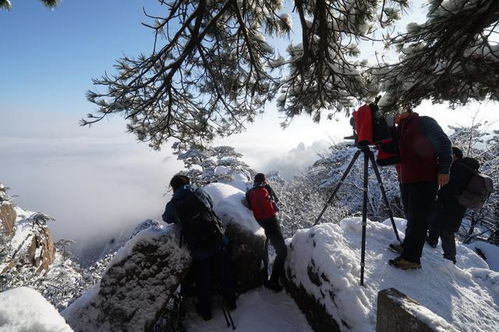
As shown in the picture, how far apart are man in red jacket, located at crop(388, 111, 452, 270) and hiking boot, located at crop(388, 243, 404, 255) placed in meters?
0.42

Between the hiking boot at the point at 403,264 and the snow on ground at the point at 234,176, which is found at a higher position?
the hiking boot at the point at 403,264

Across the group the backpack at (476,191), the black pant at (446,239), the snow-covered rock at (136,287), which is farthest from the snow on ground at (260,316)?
the backpack at (476,191)

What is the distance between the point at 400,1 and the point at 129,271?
5148 millimetres

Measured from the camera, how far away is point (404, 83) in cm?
402

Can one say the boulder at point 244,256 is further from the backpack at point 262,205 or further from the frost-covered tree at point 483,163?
the frost-covered tree at point 483,163

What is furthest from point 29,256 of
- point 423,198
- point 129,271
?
point 423,198

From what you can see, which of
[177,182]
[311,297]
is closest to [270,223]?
[311,297]

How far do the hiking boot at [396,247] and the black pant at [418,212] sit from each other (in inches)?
16.5

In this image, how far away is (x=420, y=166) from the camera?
3068mm

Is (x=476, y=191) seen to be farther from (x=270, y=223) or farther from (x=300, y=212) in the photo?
(x=300, y=212)

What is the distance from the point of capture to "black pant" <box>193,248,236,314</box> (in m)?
3.78

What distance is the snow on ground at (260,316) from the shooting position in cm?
355

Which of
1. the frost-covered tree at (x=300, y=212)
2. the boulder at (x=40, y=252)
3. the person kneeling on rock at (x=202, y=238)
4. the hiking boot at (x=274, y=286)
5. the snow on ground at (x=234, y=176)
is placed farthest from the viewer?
the boulder at (x=40, y=252)

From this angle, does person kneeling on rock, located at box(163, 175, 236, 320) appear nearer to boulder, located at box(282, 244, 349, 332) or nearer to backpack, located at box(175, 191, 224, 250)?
backpack, located at box(175, 191, 224, 250)
